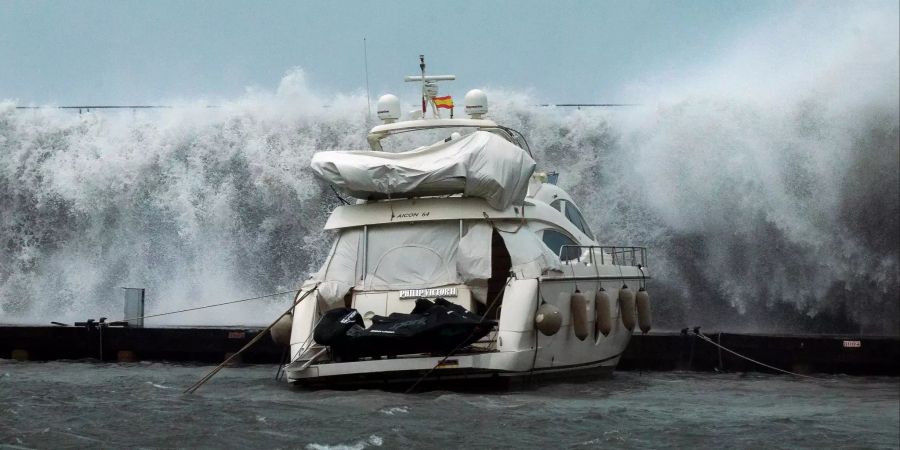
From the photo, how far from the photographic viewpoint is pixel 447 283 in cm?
1552

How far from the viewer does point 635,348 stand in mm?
19375

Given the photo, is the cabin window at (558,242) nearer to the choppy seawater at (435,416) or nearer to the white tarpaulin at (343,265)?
the choppy seawater at (435,416)

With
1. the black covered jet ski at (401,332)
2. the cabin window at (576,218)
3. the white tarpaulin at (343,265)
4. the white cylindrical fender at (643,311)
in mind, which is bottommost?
the black covered jet ski at (401,332)

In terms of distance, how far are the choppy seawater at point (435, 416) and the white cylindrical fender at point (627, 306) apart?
114cm

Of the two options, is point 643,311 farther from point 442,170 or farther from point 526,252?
point 442,170

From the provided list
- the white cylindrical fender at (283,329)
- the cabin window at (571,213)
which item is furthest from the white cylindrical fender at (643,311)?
the white cylindrical fender at (283,329)

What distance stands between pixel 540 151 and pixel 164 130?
10.5 meters

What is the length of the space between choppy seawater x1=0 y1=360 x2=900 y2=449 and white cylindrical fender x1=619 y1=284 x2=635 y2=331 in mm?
1140

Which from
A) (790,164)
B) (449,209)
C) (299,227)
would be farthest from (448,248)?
(299,227)

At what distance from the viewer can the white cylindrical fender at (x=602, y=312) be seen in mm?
16234

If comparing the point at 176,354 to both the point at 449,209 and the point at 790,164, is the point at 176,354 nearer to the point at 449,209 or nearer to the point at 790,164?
the point at 449,209

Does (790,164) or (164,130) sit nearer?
(790,164)

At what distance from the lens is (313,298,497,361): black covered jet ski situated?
1370 cm

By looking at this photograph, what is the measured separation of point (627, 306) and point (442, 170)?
3732 mm
